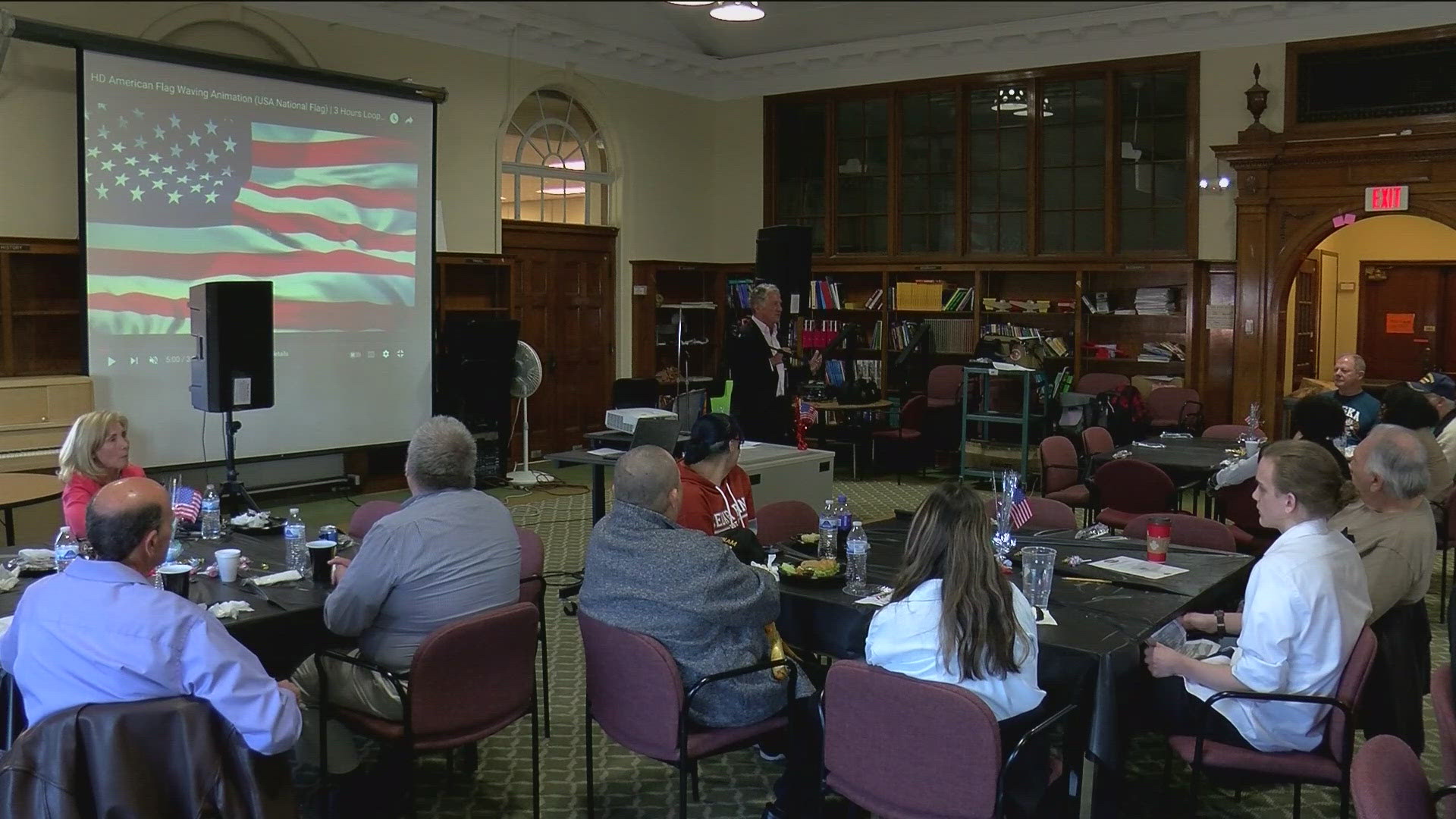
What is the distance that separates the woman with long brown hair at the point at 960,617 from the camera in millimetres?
2656

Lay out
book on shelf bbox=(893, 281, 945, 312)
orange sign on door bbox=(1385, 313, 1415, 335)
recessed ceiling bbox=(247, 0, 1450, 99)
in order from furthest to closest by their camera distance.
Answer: orange sign on door bbox=(1385, 313, 1415, 335), book on shelf bbox=(893, 281, 945, 312), recessed ceiling bbox=(247, 0, 1450, 99)

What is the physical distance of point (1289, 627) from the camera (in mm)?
2863

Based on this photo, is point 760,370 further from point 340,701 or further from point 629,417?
point 340,701

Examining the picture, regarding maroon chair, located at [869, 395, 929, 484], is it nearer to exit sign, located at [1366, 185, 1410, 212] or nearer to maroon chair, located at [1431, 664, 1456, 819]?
exit sign, located at [1366, 185, 1410, 212]

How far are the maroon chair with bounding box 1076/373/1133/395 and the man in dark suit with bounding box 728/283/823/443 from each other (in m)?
4.39

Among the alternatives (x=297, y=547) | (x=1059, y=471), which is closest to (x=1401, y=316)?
(x=1059, y=471)

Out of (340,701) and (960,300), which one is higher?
(960,300)

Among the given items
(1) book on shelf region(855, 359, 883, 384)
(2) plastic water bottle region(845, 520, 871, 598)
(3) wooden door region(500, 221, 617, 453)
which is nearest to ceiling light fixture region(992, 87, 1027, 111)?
(1) book on shelf region(855, 359, 883, 384)

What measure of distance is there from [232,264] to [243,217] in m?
0.35

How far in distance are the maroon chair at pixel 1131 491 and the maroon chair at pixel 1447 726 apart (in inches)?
132

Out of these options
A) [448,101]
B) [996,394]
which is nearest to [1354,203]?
[996,394]

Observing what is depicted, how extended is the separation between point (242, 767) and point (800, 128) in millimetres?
10651

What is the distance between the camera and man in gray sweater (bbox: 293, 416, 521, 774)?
3.14 meters

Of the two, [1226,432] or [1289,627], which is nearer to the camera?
[1289,627]
